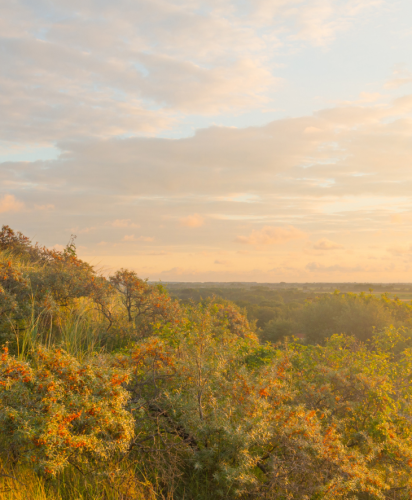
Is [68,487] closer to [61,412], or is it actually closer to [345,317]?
[61,412]

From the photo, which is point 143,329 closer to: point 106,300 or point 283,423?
point 106,300

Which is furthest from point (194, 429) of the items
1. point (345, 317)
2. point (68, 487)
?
point (345, 317)

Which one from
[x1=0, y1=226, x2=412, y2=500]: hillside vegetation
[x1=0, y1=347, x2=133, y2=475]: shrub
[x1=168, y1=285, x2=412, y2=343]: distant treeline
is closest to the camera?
[x1=0, y1=347, x2=133, y2=475]: shrub

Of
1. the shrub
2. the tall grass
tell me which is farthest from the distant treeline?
the shrub

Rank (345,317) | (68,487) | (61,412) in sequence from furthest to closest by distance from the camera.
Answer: (345,317)
(68,487)
(61,412)

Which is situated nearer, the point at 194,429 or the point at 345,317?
the point at 194,429

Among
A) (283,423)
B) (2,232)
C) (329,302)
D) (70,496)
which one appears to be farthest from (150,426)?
(329,302)

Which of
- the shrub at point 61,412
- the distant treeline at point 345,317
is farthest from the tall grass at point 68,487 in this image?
the distant treeline at point 345,317

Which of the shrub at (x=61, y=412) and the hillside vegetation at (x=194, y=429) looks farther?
the hillside vegetation at (x=194, y=429)

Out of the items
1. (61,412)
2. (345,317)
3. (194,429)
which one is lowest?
(345,317)

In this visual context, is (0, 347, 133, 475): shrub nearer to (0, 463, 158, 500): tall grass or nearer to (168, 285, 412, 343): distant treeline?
(0, 463, 158, 500): tall grass

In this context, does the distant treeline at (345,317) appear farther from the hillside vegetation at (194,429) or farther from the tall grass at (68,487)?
the tall grass at (68,487)

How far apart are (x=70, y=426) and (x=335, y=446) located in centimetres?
291

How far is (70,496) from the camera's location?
4391 mm
